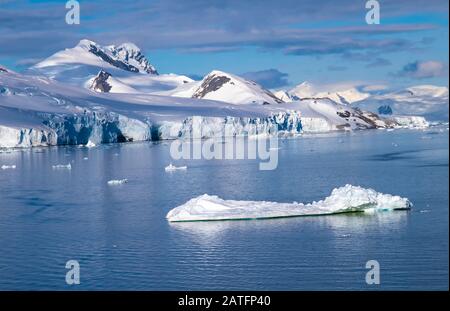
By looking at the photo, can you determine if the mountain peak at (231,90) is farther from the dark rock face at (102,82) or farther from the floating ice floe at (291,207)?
the floating ice floe at (291,207)

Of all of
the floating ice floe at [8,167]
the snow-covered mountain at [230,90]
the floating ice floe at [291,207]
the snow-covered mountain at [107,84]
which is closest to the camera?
the floating ice floe at [291,207]

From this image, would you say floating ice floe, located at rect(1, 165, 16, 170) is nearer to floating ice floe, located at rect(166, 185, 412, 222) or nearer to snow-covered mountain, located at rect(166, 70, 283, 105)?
floating ice floe, located at rect(166, 185, 412, 222)

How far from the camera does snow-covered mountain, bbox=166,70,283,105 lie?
538 feet

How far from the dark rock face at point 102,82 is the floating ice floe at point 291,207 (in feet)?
519

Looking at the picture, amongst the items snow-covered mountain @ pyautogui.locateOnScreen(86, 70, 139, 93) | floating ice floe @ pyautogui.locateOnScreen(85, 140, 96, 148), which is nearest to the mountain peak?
snow-covered mountain @ pyautogui.locateOnScreen(86, 70, 139, 93)

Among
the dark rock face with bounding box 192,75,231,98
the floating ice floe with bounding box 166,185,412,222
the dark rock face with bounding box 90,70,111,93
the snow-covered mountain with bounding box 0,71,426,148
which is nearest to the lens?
the floating ice floe with bounding box 166,185,412,222

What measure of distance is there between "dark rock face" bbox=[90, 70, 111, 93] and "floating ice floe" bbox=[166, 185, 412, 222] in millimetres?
158198

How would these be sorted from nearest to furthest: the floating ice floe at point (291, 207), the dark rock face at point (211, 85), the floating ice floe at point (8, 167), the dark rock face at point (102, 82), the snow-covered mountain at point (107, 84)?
the floating ice floe at point (291, 207), the floating ice floe at point (8, 167), the dark rock face at point (211, 85), the dark rock face at point (102, 82), the snow-covered mountain at point (107, 84)

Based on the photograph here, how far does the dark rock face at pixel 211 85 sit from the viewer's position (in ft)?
589

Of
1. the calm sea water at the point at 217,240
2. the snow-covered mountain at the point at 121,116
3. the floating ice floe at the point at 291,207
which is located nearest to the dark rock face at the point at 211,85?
the snow-covered mountain at the point at 121,116

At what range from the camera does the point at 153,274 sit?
19203 millimetres

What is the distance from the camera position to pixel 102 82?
619 ft

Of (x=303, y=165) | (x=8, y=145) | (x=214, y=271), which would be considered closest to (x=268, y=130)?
(x=8, y=145)

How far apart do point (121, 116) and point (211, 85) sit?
87.5m
